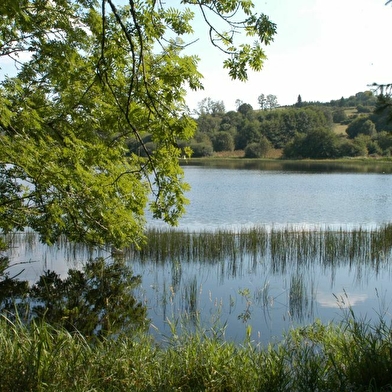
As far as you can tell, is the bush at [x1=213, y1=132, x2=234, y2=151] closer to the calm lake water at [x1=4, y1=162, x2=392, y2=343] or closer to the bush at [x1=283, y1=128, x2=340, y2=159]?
the bush at [x1=283, y1=128, x2=340, y2=159]

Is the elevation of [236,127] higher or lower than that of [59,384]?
higher

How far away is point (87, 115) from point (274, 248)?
6.56m

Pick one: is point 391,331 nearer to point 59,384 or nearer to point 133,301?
point 59,384

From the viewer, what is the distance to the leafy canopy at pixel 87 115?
6.78 meters

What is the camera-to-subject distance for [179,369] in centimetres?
482

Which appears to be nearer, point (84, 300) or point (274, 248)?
point (84, 300)

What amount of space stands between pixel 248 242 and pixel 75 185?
775 cm

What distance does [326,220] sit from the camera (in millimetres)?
20734

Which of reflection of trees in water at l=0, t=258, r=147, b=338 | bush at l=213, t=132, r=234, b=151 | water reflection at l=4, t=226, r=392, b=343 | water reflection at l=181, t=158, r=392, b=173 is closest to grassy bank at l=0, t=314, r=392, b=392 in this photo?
water reflection at l=4, t=226, r=392, b=343

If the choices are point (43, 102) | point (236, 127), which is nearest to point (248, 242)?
point (43, 102)

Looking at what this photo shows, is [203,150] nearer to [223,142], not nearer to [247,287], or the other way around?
[223,142]

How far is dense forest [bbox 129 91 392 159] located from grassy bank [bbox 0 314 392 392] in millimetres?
65629

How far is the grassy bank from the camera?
14.4ft

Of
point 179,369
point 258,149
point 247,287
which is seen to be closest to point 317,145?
point 258,149
